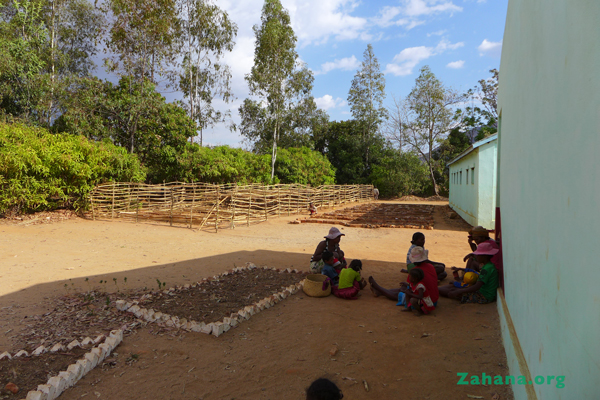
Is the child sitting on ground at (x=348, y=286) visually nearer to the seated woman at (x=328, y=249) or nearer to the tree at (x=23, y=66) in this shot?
the seated woman at (x=328, y=249)

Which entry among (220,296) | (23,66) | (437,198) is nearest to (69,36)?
(23,66)

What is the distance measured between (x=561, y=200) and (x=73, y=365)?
384cm

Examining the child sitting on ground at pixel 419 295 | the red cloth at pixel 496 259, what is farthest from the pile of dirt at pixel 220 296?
the red cloth at pixel 496 259

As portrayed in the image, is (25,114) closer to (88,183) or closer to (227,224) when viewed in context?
(88,183)

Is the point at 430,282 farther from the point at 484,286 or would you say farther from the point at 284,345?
the point at 284,345

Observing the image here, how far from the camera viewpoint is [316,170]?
94.3ft

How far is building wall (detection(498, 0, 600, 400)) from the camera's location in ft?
4.06

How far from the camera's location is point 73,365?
2.98 meters

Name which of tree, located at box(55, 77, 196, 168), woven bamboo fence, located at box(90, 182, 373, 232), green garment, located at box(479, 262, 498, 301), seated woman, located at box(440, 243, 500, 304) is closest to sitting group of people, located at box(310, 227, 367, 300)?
seated woman, located at box(440, 243, 500, 304)

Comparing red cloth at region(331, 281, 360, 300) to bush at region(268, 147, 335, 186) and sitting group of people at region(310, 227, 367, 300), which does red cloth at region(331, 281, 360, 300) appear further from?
bush at region(268, 147, 335, 186)

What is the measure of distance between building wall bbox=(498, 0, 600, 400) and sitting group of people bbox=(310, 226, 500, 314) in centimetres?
157

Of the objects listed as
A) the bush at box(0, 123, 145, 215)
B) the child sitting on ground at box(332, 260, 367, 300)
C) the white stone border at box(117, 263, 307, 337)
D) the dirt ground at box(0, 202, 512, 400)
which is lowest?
the dirt ground at box(0, 202, 512, 400)

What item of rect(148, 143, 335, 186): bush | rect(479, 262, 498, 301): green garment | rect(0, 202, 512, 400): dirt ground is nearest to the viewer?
rect(0, 202, 512, 400): dirt ground

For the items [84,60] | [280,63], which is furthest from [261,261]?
[84,60]
